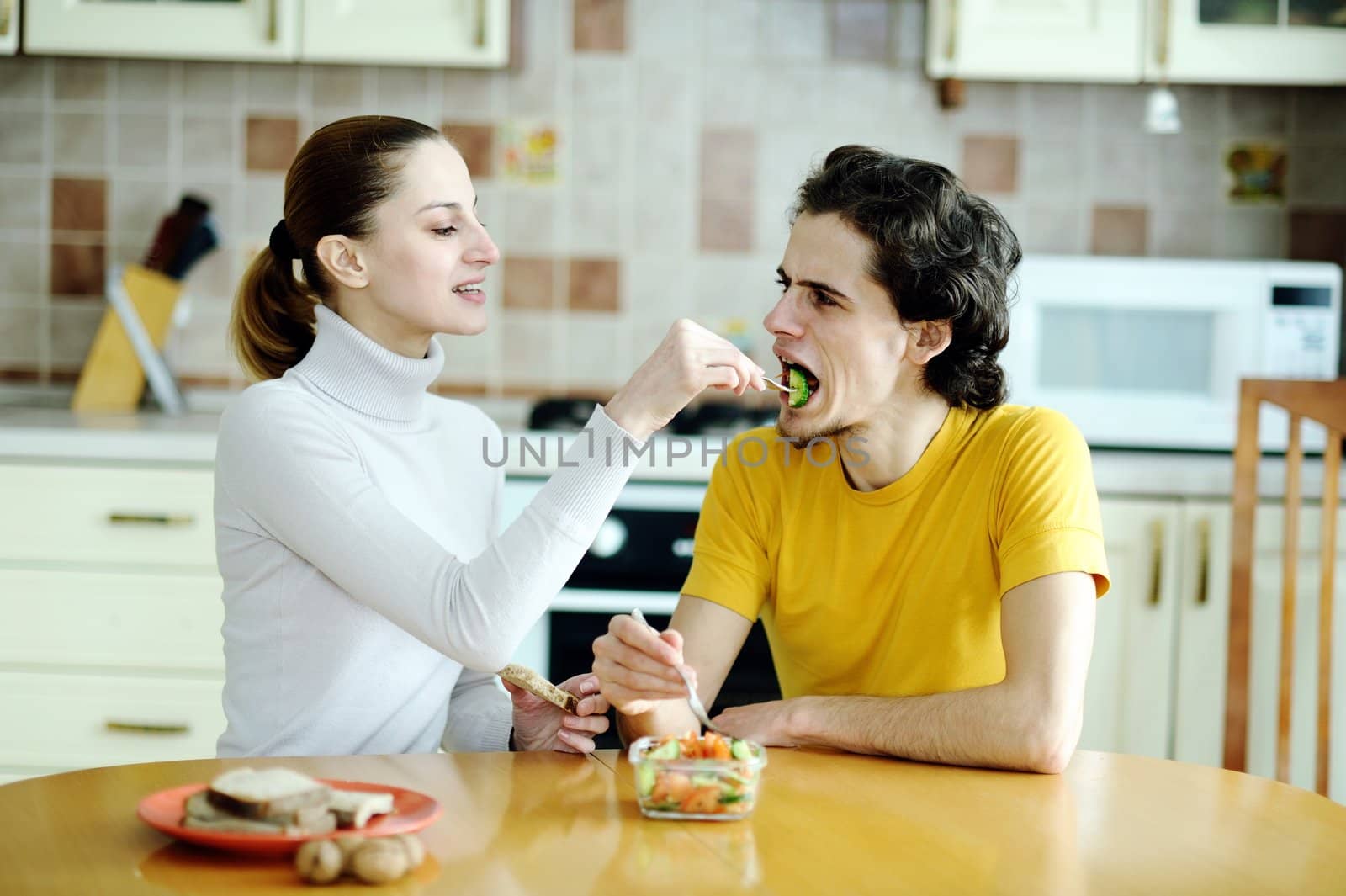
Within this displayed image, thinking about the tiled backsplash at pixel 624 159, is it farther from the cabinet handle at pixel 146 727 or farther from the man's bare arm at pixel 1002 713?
the man's bare arm at pixel 1002 713

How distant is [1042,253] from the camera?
315cm

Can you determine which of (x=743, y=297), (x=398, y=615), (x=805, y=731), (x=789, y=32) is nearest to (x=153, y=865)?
(x=398, y=615)

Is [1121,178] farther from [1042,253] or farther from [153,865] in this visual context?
[153,865]

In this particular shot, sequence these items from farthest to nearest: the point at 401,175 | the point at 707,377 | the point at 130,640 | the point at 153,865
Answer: the point at 130,640 < the point at 401,175 < the point at 707,377 < the point at 153,865

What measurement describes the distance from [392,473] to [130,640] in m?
1.26

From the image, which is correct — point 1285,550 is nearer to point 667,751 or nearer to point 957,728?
point 957,728

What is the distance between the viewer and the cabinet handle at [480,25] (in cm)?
276

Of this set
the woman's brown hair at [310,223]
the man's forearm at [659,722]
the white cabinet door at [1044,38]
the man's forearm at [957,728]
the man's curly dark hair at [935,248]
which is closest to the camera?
the man's forearm at [957,728]

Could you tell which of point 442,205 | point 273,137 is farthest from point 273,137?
point 442,205

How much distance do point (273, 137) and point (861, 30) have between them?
136cm

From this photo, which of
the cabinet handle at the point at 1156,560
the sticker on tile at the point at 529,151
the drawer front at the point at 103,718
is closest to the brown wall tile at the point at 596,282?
the sticker on tile at the point at 529,151

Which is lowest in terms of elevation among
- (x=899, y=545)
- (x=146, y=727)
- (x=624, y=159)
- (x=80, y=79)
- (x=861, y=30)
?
(x=146, y=727)

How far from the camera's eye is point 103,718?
8.38 ft

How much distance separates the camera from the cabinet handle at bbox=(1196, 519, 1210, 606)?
8.21 ft
